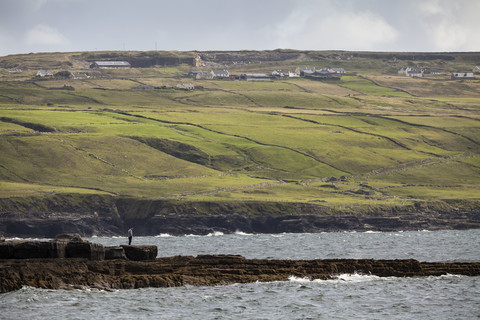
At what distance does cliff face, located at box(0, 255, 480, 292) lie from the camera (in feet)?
197

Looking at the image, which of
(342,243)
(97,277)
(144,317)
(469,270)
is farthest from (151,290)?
(342,243)

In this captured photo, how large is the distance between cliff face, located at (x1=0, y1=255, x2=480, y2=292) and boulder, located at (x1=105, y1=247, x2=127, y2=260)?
5.61 feet

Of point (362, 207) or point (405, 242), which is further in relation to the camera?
point (362, 207)

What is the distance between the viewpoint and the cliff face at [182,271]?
60.1 metres

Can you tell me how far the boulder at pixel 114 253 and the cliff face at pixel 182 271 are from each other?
5.61ft

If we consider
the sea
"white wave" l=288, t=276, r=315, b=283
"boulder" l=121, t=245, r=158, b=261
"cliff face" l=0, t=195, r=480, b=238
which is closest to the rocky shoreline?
"boulder" l=121, t=245, r=158, b=261

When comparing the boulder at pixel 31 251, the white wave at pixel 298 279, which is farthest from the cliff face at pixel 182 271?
the boulder at pixel 31 251

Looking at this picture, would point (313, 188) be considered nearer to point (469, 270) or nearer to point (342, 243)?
point (342, 243)

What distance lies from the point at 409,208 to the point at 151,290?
12066 cm

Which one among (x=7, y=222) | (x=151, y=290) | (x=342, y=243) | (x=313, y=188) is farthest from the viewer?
(x=313, y=188)

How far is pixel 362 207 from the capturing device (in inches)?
6895

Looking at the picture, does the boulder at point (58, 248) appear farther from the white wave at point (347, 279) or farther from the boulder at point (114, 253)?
the white wave at point (347, 279)

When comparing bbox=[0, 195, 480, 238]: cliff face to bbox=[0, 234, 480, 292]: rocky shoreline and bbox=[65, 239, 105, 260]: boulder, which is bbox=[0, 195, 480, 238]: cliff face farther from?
bbox=[65, 239, 105, 260]: boulder

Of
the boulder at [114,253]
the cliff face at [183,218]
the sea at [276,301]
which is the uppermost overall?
the boulder at [114,253]
